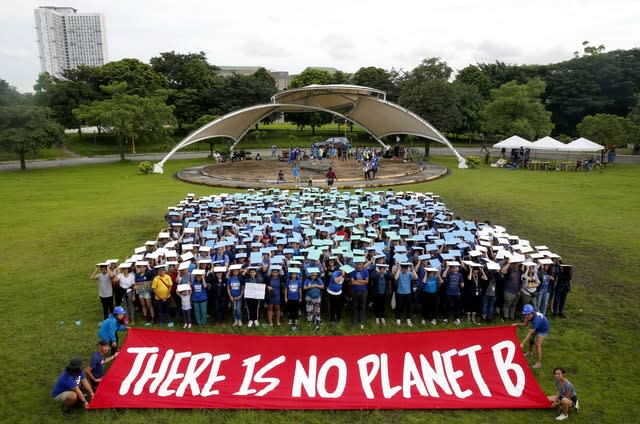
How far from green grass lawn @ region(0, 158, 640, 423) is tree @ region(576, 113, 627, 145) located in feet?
23.1

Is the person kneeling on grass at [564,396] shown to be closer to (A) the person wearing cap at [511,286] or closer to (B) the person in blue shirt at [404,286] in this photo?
(A) the person wearing cap at [511,286]

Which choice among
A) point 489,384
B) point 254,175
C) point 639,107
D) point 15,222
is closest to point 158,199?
point 15,222

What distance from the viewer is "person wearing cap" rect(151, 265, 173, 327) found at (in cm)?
848

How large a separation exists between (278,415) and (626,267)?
10918 mm

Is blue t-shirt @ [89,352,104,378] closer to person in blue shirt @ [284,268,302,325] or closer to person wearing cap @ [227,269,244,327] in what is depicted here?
person wearing cap @ [227,269,244,327]

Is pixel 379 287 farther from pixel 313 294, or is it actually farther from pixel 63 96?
pixel 63 96

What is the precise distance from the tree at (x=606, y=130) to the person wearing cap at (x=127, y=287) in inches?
1483

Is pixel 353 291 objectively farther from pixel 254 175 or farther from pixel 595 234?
pixel 254 175

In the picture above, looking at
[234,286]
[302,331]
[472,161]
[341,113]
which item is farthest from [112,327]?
[341,113]

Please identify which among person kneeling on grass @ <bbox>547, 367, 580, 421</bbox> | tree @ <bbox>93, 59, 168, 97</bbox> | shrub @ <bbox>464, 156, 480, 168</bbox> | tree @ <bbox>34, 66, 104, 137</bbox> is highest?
tree @ <bbox>93, 59, 168, 97</bbox>

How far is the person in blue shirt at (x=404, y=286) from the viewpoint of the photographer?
868 cm

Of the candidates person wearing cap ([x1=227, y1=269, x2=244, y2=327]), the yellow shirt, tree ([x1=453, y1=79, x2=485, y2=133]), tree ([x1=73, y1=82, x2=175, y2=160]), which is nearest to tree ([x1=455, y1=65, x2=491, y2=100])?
tree ([x1=453, y1=79, x2=485, y2=133])

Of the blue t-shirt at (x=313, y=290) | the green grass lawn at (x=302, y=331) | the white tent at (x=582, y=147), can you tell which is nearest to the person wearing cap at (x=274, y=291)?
the green grass lawn at (x=302, y=331)

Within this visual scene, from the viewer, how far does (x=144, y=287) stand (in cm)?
870
